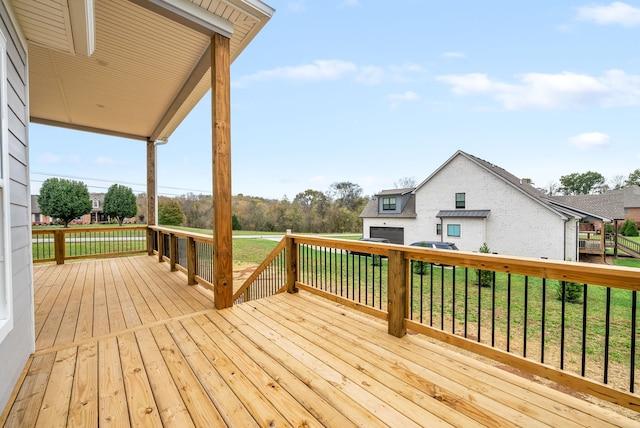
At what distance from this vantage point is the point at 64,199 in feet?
25.1

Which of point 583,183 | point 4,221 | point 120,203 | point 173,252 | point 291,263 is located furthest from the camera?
point 583,183

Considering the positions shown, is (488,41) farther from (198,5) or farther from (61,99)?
(61,99)

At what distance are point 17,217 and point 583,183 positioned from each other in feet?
154

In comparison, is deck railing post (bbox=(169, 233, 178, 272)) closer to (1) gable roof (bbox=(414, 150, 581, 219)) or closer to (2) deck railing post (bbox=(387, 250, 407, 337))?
(2) deck railing post (bbox=(387, 250, 407, 337))

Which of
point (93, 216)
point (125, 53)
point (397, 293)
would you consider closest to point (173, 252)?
point (125, 53)

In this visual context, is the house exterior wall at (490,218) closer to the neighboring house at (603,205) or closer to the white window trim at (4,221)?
the neighboring house at (603,205)

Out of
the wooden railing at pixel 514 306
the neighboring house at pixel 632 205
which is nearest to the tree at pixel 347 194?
the wooden railing at pixel 514 306

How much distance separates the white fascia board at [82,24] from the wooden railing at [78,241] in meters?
4.94

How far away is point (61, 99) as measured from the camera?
4.55 metres

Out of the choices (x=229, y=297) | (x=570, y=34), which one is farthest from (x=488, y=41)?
(x=229, y=297)

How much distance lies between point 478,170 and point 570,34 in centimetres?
639

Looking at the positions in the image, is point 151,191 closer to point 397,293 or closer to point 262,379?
point 262,379

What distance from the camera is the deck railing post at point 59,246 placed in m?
5.70

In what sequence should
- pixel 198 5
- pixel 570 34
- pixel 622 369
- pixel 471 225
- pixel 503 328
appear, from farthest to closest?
pixel 471 225 → pixel 570 34 → pixel 503 328 → pixel 622 369 → pixel 198 5
